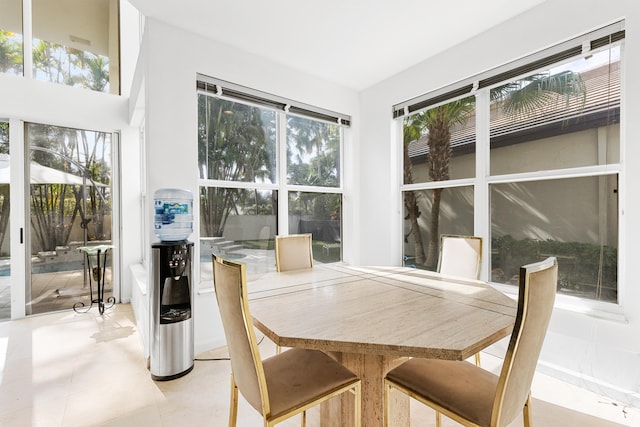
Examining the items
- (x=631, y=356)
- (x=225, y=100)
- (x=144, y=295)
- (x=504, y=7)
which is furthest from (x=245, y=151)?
(x=631, y=356)

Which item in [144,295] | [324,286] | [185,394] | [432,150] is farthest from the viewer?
[432,150]

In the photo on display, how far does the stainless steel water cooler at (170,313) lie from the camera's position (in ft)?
7.11

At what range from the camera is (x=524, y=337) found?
98 centimetres

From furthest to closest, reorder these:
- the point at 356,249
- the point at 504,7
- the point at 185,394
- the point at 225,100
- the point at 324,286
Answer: the point at 356,249 → the point at 225,100 → the point at 504,7 → the point at 185,394 → the point at 324,286

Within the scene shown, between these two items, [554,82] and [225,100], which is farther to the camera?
[225,100]

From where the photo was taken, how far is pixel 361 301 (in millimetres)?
1507

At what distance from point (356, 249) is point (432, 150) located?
5.08 ft

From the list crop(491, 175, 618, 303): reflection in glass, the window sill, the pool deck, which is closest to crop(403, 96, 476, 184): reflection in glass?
crop(491, 175, 618, 303): reflection in glass

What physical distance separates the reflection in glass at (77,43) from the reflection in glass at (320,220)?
279 cm

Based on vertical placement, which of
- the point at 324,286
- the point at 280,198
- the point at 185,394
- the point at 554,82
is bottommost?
the point at 185,394

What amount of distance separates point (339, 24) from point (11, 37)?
11.8 ft

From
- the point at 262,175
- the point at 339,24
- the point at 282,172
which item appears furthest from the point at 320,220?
the point at 339,24

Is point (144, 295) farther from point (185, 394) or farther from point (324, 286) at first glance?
point (324, 286)

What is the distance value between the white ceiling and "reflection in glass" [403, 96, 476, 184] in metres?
0.61
